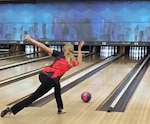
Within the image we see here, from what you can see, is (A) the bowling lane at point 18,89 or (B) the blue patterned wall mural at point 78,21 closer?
(A) the bowling lane at point 18,89

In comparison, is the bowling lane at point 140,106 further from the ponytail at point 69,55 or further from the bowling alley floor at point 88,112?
the ponytail at point 69,55

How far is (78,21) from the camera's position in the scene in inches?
559

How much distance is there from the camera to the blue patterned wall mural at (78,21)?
1359 cm

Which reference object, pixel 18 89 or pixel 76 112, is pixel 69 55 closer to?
pixel 76 112

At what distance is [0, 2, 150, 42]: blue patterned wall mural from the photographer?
13.6 metres

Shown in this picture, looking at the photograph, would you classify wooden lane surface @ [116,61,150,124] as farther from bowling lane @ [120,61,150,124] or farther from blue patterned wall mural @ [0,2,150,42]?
blue patterned wall mural @ [0,2,150,42]

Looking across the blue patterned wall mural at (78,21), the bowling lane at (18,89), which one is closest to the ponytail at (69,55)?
the bowling lane at (18,89)

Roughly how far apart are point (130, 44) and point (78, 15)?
7.95 feet

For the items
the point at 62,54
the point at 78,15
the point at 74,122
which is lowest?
the point at 74,122

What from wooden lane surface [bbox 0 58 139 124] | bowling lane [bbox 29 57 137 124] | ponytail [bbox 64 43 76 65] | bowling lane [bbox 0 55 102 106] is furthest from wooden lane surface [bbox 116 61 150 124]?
bowling lane [bbox 0 55 102 106]

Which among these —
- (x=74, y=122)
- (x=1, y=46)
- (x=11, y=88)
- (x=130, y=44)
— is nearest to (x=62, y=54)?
(x=74, y=122)

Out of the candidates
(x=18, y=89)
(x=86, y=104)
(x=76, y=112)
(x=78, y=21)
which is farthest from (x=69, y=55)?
(x=78, y=21)

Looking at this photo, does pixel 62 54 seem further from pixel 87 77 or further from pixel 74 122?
pixel 87 77

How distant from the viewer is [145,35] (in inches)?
528
